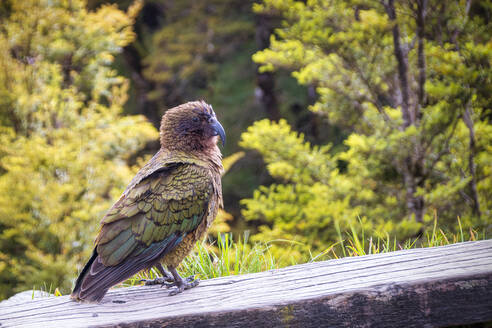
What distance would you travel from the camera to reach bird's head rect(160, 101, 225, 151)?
2.91 metres

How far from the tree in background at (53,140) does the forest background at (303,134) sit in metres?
0.03

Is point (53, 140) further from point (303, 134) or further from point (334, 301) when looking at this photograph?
point (334, 301)

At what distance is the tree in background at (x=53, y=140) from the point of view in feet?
20.9

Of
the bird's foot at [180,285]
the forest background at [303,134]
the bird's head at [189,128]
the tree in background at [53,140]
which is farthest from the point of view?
the tree in background at [53,140]

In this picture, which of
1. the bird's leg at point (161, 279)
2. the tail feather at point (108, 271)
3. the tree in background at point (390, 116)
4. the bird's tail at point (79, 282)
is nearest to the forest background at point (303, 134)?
the tree in background at point (390, 116)

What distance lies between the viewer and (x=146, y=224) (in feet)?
7.98

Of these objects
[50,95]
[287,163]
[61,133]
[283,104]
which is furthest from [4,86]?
[283,104]

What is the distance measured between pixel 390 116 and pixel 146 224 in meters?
4.27

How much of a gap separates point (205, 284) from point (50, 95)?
18.7ft

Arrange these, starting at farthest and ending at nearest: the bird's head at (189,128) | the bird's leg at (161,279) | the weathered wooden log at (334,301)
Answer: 1. the bird's head at (189,128)
2. the bird's leg at (161,279)
3. the weathered wooden log at (334,301)

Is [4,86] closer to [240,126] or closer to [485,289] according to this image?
[240,126]

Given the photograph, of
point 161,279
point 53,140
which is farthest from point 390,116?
point 53,140

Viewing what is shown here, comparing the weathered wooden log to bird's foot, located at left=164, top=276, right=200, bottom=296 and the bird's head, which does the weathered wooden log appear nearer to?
bird's foot, located at left=164, top=276, right=200, bottom=296

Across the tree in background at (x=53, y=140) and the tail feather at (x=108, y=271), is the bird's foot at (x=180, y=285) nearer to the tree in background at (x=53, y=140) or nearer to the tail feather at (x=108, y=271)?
the tail feather at (x=108, y=271)
